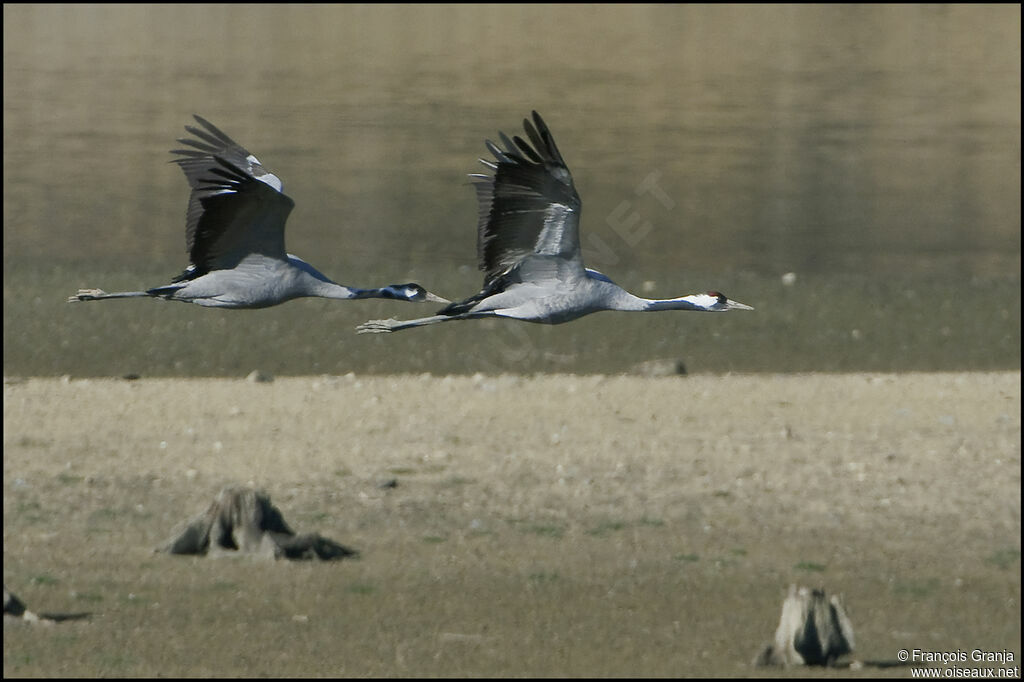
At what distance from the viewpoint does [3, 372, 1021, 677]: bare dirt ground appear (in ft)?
113

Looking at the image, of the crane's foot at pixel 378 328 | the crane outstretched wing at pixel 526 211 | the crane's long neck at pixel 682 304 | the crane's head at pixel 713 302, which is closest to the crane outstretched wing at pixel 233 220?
the crane's foot at pixel 378 328

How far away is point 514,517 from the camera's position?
4062cm

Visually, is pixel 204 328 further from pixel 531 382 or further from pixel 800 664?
pixel 800 664

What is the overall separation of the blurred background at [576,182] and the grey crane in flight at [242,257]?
2644 centimetres

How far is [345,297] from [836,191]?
55362 millimetres

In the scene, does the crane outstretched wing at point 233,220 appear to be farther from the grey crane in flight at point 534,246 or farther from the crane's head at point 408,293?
the grey crane in flight at point 534,246

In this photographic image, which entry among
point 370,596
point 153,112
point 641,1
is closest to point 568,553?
point 370,596

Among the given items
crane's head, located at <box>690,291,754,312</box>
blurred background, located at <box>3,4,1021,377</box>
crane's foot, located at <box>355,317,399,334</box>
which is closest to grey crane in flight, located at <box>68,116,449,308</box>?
crane's foot, located at <box>355,317,399,334</box>

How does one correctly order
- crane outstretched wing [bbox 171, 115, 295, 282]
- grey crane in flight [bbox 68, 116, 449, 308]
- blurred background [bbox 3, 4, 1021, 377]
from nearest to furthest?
grey crane in flight [bbox 68, 116, 449, 308] < crane outstretched wing [bbox 171, 115, 295, 282] < blurred background [bbox 3, 4, 1021, 377]

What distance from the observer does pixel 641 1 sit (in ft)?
501

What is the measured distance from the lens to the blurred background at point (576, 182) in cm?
4478

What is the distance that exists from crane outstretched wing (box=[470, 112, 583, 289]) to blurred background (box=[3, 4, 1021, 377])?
25787 millimetres

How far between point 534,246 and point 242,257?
6.39ft

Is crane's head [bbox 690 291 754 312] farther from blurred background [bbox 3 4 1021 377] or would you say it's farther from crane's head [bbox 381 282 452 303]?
blurred background [bbox 3 4 1021 377]
